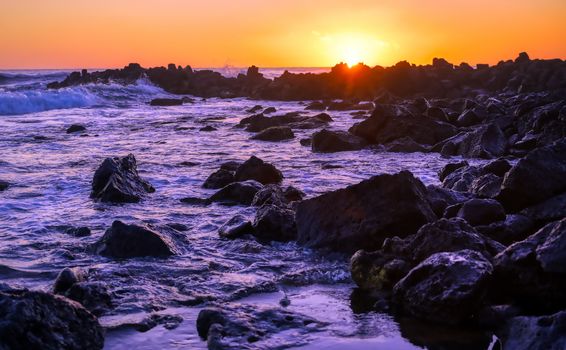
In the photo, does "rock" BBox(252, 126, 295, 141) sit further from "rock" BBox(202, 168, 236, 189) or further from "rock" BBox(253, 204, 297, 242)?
"rock" BBox(253, 204, 297, 242)

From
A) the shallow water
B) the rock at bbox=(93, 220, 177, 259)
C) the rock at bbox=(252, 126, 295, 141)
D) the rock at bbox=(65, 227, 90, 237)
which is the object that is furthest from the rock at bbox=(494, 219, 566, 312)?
the rock at bbox=(252, 126, 295, 141)

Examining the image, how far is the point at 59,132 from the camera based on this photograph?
18.7 m

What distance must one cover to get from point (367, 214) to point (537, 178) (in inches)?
71.8

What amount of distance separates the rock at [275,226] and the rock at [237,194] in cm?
166

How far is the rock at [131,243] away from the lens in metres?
5.69

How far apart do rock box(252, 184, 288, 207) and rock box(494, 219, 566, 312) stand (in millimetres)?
3624

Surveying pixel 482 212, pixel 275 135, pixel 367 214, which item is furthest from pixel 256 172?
pixel 275 135

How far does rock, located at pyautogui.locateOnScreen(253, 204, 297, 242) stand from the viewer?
6355 millimetres

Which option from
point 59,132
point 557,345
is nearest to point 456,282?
point 557,345

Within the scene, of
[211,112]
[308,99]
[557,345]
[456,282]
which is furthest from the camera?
[308,99]

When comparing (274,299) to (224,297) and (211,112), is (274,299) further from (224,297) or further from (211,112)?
(211,112)

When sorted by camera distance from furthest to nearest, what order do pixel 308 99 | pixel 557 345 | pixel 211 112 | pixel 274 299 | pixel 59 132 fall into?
pixel 308 99 < pixel 211 112 < pixel 59 132 < pixel 274 299 < pixel 557 345

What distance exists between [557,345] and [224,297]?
2.44 meters

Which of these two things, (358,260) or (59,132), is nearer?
(358,260)
